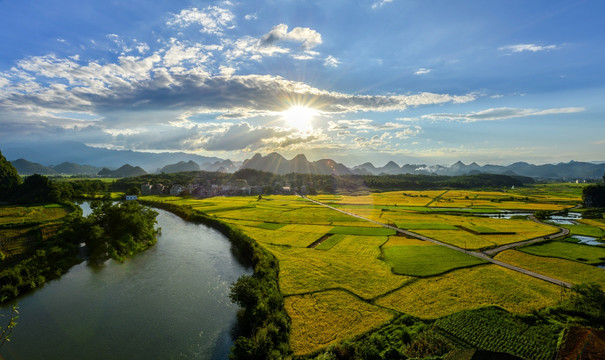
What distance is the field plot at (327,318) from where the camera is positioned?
19.8m

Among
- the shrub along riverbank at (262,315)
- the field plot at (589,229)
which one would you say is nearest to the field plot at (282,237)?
the shrub along riverbank at (262,315)

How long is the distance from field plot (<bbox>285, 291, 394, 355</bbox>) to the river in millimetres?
5450

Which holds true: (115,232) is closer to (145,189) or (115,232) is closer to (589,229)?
(589,229)

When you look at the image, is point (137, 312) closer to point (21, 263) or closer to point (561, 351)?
point (21, 263)

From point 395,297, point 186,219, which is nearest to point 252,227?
point 186,219

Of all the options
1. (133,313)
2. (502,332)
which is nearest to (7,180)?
(133,313)

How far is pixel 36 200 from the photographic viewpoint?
60.4 meters

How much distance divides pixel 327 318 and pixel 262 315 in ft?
17.0

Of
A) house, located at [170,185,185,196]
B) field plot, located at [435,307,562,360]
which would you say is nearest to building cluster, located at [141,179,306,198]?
house, located at [170,185,185,196]

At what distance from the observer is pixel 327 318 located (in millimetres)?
22578

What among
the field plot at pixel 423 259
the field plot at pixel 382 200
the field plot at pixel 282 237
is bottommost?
the field plot at pixel 423 259

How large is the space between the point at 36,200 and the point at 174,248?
132ft

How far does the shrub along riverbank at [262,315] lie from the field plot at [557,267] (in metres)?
30.1

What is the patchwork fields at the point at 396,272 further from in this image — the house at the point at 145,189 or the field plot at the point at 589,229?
the house at the point at 145,189
